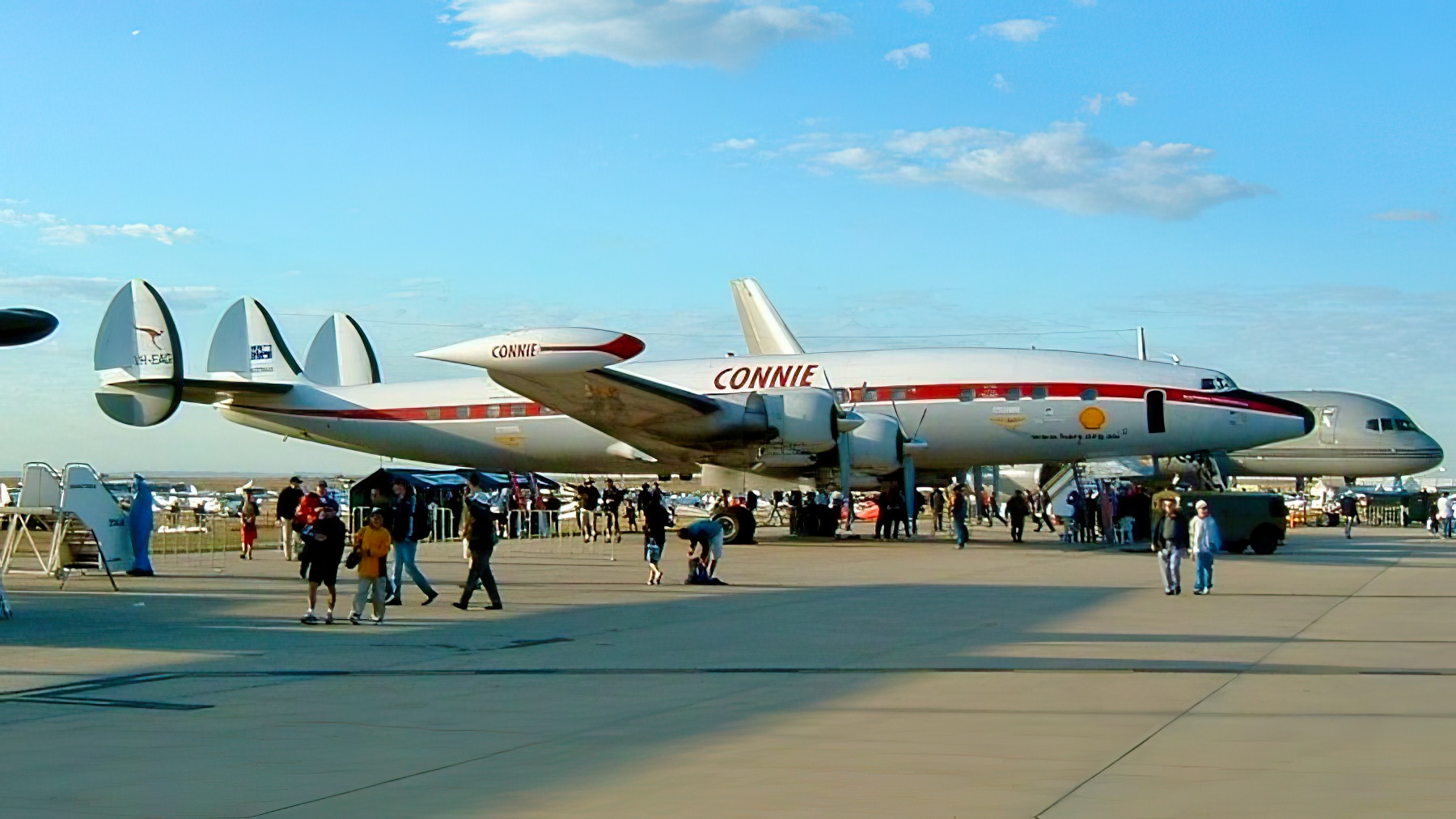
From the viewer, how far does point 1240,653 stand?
12188 millimetres

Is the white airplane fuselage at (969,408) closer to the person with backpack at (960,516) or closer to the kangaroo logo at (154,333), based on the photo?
the person with backpack at (960,516)

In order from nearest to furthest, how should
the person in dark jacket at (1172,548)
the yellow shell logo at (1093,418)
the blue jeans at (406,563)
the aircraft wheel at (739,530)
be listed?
the blue jeans at (406,563) < the person in dark jacket at (1172,548) < the yellow shell logo at (1093,418) < the aircraft wheel at (739,530)

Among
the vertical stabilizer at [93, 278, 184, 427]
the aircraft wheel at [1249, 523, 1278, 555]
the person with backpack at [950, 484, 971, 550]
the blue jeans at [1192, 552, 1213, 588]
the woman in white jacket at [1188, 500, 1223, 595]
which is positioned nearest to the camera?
the woman in white jacket at [1188, 500, 1223, 595]

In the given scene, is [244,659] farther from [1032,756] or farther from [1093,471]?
[1093,471]

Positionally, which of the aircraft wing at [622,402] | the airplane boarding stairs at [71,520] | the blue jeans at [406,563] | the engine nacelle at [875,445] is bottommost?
the blue jeans at [406,563]

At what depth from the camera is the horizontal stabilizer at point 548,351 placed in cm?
2433

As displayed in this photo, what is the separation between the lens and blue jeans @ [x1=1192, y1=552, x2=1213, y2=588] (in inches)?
736

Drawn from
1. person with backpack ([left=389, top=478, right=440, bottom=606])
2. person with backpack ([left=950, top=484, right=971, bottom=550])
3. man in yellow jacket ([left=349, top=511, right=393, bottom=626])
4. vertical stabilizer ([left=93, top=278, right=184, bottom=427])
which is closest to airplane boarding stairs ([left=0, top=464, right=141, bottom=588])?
vertical stabilizer ([left=93, top=278, right=184, bottom=427])

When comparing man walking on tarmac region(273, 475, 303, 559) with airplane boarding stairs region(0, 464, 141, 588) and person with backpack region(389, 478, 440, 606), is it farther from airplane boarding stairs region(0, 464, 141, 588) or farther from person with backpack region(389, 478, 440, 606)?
person with backpack region(389, 478, 440, 606)

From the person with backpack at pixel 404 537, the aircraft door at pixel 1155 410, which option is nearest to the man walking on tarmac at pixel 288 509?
the person with backpack at pixel 404 537

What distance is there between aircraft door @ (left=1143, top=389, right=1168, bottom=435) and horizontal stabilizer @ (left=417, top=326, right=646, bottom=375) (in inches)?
471

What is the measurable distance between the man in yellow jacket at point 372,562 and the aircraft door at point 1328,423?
135ft

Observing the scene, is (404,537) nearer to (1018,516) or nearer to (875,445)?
(875,445)

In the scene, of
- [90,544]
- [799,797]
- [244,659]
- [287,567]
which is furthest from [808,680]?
[287,567]
